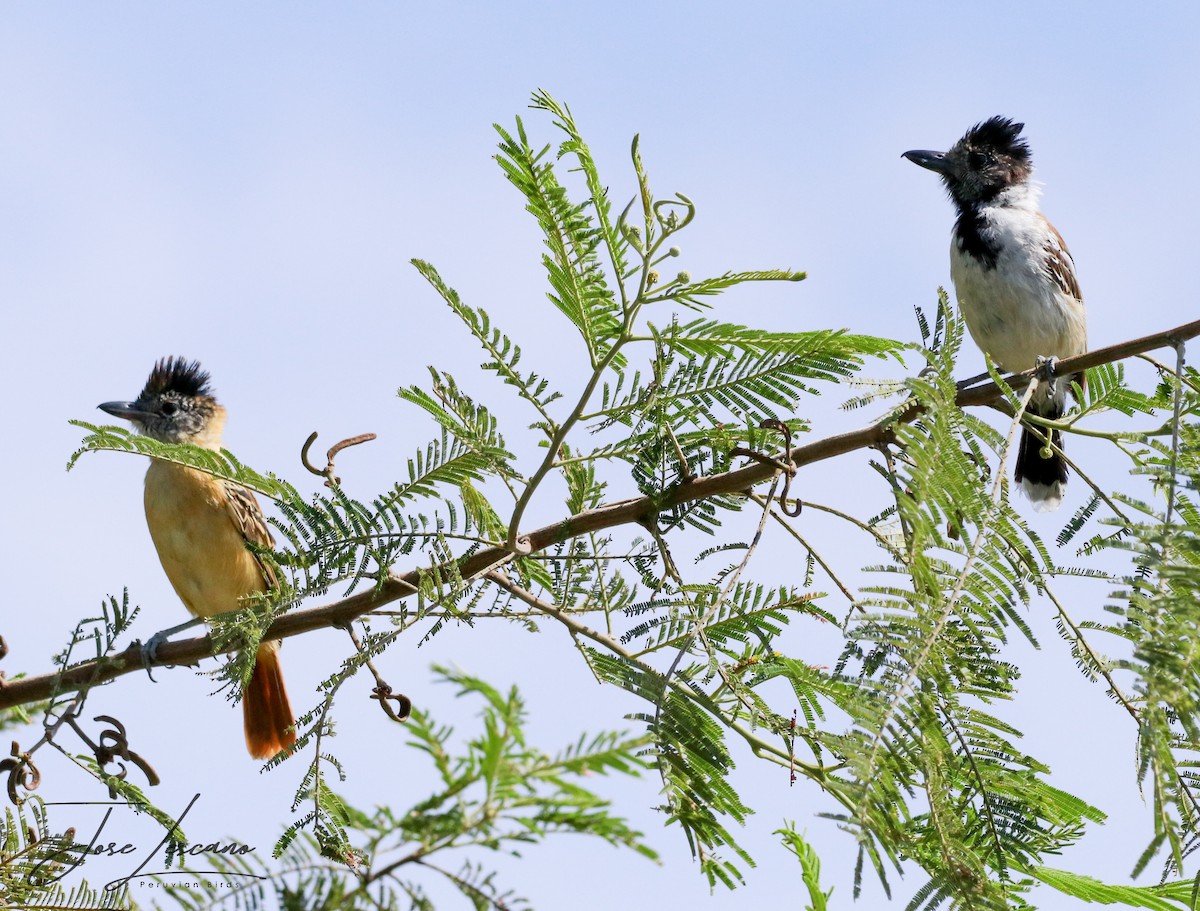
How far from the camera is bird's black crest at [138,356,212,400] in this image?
6.54 metres

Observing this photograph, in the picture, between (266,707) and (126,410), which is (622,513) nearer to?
(266,707)

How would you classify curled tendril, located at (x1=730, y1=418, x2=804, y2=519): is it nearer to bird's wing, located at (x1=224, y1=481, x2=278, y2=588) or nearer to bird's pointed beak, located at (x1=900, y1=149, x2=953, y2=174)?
bird's wing, located at (x1=224, y1=481, x2=278, y2=588)

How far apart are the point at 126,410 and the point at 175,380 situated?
1.01ft

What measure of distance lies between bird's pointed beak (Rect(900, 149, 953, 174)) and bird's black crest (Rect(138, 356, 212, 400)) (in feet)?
13.5

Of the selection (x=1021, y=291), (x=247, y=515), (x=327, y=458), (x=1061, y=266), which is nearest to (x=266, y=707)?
(x=247, y=515)

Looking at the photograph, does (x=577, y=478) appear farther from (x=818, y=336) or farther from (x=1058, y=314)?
(x=1058, y=314)

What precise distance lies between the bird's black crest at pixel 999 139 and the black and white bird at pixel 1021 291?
25cm

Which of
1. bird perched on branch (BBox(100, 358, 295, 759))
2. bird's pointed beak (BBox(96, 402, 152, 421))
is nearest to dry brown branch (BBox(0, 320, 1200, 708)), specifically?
bird perched on branch (BBox(100, 358, 295, 759))

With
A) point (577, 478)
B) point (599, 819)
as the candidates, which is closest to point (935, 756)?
point (599, 819)

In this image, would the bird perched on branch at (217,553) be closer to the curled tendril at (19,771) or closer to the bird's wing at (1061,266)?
the curled tendril at (19,771)

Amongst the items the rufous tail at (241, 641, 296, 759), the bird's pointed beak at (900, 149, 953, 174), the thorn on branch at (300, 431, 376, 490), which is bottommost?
the thorn on branch at (300, 431, 376, 490)

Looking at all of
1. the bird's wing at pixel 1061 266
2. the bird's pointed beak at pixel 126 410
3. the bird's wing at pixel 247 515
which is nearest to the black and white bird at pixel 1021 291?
the bird's wing at pixel 1061 266

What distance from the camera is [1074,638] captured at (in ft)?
7.47

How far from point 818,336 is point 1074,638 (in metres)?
0.77
